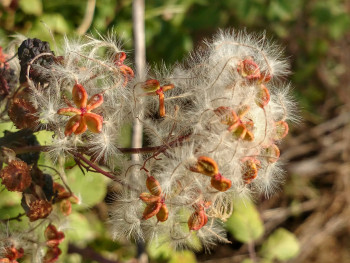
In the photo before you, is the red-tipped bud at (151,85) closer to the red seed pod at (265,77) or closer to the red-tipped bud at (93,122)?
the red-tipped bud at (93,122)

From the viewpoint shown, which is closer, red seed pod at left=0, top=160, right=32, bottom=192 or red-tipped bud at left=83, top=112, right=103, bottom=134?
red-tipped bud at left=83, top=112, right=103, bottom=134

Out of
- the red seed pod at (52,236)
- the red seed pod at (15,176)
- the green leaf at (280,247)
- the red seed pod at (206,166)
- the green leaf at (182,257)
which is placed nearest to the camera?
the red seed pod at (206,166)

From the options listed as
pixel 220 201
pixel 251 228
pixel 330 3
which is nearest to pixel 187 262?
pixel 251 228

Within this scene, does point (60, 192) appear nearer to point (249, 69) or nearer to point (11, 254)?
point (11, 254)

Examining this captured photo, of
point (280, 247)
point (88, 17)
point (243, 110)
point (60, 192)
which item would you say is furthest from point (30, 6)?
point (280, 247)

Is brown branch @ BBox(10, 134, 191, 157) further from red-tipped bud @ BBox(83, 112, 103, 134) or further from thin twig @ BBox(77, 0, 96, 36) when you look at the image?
thin twig @ BBox(77, 0, 96, 36)

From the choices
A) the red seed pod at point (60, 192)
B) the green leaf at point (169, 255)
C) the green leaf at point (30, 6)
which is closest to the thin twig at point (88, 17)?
the green leaf at point (30, 6)

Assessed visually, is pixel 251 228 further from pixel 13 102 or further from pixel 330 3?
pixel 330 3

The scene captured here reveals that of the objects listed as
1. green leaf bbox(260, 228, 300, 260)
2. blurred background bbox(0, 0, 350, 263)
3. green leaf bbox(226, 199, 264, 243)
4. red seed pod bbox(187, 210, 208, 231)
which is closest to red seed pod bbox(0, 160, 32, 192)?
red seed pod bbox(187, 210, 208, 231)

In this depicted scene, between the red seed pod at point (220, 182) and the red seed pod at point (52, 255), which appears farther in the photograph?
the red seed pod at point (52, 255)
